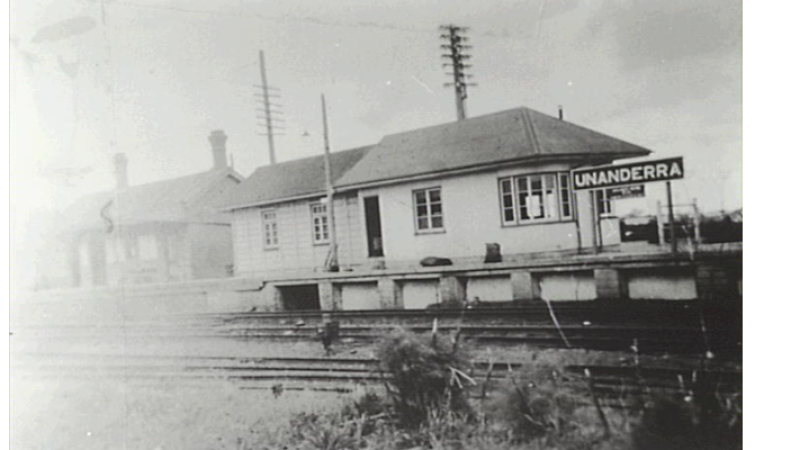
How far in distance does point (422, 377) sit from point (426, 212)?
37.1 inches

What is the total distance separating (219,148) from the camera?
3.53 metres

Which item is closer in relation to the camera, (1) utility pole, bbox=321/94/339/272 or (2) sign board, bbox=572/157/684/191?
(2) sign board, bbox=572/157/684/191

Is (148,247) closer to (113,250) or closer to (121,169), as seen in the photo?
(113,250)

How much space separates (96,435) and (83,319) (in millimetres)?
775

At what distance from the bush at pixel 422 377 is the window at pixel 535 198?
32.6 inches

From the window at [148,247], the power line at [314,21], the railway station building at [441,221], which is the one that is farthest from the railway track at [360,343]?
the power line at [314,21]

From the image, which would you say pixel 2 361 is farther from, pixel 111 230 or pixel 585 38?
pixel 585 38

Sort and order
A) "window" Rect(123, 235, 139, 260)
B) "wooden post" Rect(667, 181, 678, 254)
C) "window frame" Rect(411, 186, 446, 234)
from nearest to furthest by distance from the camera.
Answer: "wooden post" Rect(667, 181, 678, 254) → "window frame" Rect(411, 186, 446, 234) → "window" Rect(123, 235, 139, 260)

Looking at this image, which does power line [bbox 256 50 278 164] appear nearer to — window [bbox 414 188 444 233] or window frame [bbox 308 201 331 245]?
window frame [bbox 308 201 331 245]

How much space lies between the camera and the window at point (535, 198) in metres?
2.97

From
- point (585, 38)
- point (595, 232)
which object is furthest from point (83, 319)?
point (585, 38)

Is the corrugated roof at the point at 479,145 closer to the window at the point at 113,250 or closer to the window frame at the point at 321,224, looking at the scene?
the window frame at the point at 321,224

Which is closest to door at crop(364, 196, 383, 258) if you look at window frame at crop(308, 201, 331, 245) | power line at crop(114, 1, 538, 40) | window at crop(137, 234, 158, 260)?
window frame at crop(308, 201, 331, 245)

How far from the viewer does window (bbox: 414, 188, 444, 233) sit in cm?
315
